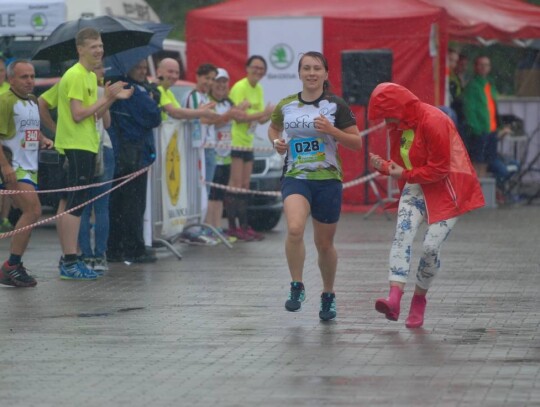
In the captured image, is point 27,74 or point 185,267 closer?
point 27,74

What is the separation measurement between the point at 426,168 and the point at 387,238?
7.82 meters

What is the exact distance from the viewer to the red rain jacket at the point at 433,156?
9.34 m

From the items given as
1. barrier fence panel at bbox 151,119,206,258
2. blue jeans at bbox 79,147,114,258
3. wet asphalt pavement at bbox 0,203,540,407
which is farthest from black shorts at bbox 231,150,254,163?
blue jeans at bbox 79,147,114,258

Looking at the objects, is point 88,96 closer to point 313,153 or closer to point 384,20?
point 313,153

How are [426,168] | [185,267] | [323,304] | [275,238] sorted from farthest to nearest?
[275,238]
[185,267]
[323,304]
[426,168]

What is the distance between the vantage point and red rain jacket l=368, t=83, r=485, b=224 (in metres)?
9.34

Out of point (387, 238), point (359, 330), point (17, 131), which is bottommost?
point (387, 238)

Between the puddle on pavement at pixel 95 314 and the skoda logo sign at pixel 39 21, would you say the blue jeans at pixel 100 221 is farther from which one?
the skoda logo sign at pixel 39 21

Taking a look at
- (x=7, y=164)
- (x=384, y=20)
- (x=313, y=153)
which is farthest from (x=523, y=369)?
(x=384, y=20)

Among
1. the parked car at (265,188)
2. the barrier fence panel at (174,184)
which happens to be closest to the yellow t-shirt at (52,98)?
the barrier fence panel at (174,184)

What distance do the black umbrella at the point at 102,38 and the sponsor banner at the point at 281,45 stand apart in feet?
25.7

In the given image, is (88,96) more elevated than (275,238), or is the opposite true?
(88,96)

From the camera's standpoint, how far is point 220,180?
16.6m

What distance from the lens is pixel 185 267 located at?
44.9 ft
